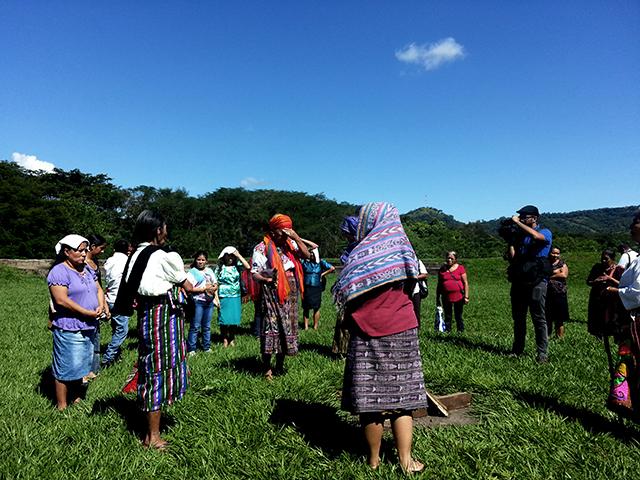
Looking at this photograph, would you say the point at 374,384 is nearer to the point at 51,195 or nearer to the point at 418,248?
the point at 418,248

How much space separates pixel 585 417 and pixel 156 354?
3.80 meters

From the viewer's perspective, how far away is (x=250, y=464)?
10.5ft

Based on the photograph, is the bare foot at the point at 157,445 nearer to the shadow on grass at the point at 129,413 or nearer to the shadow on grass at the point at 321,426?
the shadow on grass at the point at 129,413

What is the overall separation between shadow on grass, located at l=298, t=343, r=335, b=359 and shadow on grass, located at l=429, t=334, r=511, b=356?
1825mm

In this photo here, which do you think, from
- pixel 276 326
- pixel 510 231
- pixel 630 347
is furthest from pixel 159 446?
pixel 510 231

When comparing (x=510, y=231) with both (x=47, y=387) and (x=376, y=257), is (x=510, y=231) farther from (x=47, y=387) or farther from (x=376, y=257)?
(x=47, y=387)

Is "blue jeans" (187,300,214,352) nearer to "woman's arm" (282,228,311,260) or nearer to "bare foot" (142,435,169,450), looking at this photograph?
"woman's arm" (282,228,311,260)

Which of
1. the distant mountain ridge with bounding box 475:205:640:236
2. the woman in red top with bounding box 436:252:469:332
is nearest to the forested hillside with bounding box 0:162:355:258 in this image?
the woman in red top with bounding box 436:252:469:332

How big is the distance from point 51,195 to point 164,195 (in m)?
12.6

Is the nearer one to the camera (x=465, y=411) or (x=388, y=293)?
(x=388, y=293)

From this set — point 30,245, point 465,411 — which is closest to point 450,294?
point 465,411

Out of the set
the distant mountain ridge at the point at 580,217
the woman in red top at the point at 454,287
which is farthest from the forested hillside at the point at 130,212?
the distant mountain ridge at the point at 580,217

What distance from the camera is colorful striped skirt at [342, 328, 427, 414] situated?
291 cm

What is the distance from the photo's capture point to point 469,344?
22.7 feet
